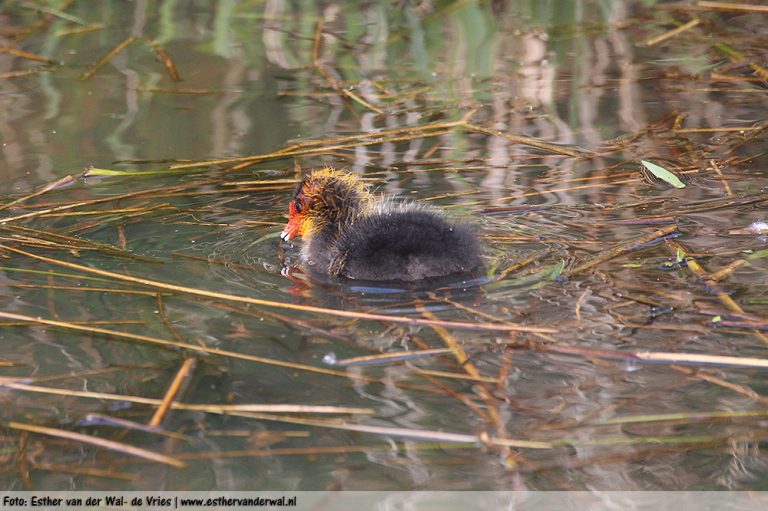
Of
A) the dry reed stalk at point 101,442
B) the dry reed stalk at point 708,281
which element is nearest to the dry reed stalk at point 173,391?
the dry reed stalk at point 101,442

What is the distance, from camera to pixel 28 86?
6.87 m

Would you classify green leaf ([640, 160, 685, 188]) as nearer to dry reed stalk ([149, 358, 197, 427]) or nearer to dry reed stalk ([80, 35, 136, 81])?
dry reed stalk ([149, 358, 197, 427])

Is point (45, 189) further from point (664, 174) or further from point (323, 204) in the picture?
point (664, 174)

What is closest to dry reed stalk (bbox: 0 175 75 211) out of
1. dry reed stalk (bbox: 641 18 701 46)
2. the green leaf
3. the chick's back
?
the chick's back

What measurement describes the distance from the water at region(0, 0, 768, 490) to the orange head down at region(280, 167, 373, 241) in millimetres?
155

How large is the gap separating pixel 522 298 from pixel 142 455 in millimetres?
1541

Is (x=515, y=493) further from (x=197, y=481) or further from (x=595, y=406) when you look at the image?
(x=197, y=481)

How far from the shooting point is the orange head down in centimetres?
444

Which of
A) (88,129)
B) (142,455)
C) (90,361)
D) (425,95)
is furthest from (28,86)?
(142,455)

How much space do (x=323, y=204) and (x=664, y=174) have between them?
1663 mm

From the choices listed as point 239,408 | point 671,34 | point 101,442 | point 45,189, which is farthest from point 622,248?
point 671,34


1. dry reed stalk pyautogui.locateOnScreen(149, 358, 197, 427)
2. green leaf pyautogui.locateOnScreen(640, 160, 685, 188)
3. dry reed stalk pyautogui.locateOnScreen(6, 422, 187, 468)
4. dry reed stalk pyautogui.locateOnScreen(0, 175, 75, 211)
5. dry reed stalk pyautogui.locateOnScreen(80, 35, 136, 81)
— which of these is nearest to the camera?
dry reed stalk pyautogui.locateOnScreen(6, 422, 187, 468)

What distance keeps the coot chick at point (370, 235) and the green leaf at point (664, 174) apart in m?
1.32

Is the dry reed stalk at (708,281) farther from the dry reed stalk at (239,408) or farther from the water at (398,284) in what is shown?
the dry reed stalk at (239,408)
